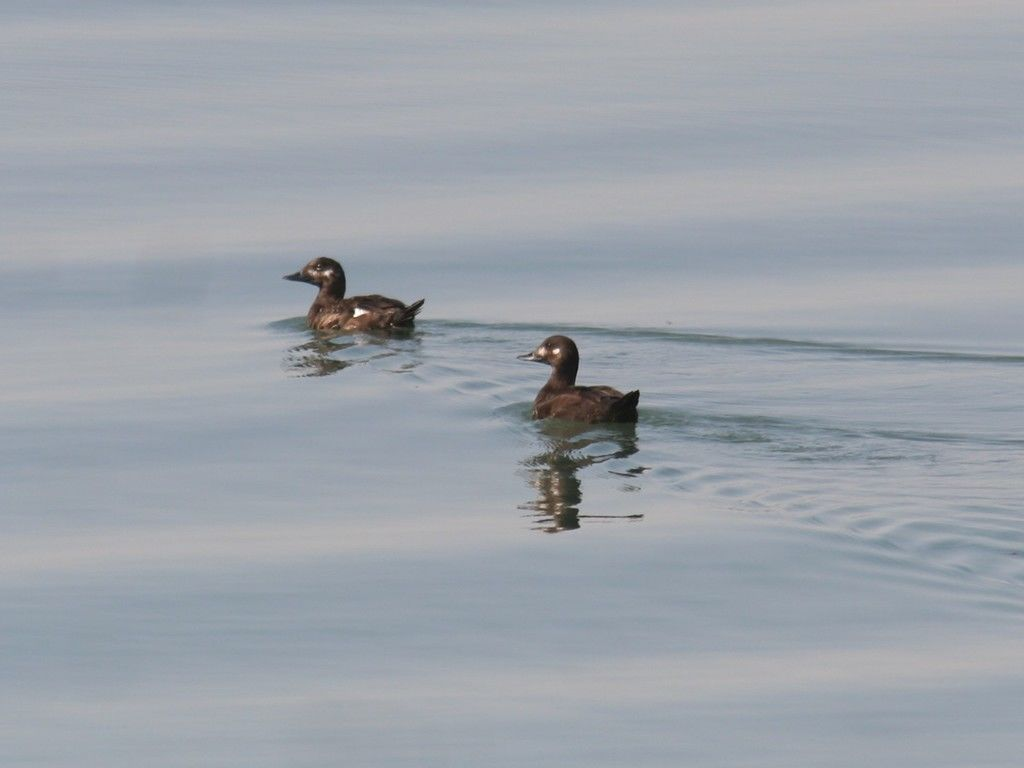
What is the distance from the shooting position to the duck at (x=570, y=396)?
16547 mm

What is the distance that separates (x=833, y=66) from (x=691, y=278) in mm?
9362

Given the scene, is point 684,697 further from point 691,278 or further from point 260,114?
Result: point 260,114

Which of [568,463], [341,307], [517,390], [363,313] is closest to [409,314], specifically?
[363,313]

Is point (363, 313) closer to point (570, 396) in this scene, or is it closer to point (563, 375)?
point (563, 375)

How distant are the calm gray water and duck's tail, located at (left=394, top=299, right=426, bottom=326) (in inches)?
6.7

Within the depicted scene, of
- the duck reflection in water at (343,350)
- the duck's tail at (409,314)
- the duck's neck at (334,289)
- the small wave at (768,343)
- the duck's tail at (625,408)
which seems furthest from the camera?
the duck's neck at (334,289)

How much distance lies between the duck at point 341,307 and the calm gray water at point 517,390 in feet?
0.66

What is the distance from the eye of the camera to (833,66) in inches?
1160

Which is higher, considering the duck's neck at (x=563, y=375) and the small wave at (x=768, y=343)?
the small wave at (x=768, y=343)

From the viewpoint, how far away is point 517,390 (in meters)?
18.3

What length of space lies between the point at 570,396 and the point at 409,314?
3.21 m

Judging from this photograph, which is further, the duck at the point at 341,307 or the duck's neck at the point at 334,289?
the duck's neck at the point at 334,289

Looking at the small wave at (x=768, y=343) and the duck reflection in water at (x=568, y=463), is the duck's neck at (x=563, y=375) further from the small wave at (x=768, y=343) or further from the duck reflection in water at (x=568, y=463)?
the small wave at (x=768, y=343)

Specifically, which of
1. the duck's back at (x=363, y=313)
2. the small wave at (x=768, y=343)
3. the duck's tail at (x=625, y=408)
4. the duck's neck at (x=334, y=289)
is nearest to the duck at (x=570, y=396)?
the duck's tail at (x=625, y=408)
